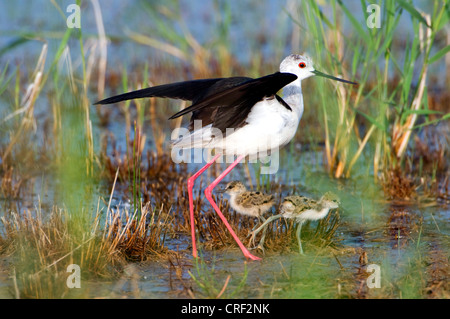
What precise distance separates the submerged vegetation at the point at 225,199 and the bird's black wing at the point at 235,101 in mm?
442

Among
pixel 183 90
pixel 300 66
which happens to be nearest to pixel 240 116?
pixel 183 90

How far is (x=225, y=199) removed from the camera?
484 cm

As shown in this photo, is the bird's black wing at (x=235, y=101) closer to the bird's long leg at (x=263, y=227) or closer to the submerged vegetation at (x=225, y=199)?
the submerged vegetation at (x=225, y=199)

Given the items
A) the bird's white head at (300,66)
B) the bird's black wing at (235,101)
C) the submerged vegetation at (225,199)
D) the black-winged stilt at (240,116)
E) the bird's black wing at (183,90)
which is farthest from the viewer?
the bird's white head at (300,66)

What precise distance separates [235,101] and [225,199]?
0.91 metres

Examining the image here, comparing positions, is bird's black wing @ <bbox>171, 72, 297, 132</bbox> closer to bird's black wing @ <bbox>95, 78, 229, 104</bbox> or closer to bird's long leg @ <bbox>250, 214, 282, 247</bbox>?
bird's black wing @ <bbox>95, 78, 229, 104</bbox>

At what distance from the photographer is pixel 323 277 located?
3.96 meters

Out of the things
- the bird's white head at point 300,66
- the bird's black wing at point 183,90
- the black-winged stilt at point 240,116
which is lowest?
the black-winged stilt at point 240,116

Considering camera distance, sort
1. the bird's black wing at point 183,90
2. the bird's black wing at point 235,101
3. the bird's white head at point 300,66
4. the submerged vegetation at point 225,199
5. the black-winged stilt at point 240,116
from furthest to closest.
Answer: the bird's white head at point 300,66 < the bird's black wing at point 183,90 < the black-winged stilt at point 240,116 < the bird's black wing at point 235,101 < the submerged vegetation at point 225,199

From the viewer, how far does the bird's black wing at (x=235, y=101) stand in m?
3.95

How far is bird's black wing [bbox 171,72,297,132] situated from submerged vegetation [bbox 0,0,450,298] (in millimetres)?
442

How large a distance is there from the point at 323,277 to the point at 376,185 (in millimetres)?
1978

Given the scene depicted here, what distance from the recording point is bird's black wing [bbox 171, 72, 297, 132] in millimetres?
3951

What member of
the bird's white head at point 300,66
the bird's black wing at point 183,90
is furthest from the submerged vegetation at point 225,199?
the bird's white head at point 300,66
